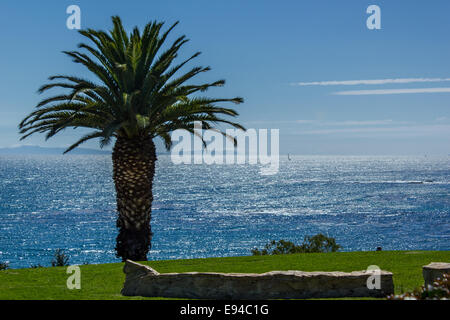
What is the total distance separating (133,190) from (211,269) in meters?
5.18

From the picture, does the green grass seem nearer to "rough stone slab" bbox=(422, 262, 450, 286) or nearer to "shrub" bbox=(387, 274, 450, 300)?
"rough stone slab" bbox=(422, 262, 450, 286)

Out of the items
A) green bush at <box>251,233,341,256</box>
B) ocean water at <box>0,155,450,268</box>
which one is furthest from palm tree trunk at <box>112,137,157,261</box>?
ocean water at <box>0,155,450,268</box>

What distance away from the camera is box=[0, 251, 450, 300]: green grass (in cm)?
1158

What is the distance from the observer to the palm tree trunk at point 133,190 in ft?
62.8

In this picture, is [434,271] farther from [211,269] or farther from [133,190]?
[133,190]

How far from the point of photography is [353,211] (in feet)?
321

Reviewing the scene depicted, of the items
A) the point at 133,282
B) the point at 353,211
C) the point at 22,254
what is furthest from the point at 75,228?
the point at 133,282

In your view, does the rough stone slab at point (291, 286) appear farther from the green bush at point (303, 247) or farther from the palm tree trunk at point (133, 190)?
the green bush at point (303, 247)

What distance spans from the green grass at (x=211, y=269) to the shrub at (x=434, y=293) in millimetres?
1345

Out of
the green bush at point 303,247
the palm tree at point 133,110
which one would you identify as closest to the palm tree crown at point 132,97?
the palm tree at point 133,110

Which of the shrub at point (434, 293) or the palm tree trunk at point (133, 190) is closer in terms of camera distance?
the shrub at point (434, 293)

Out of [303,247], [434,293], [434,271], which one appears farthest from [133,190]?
[434,293]
